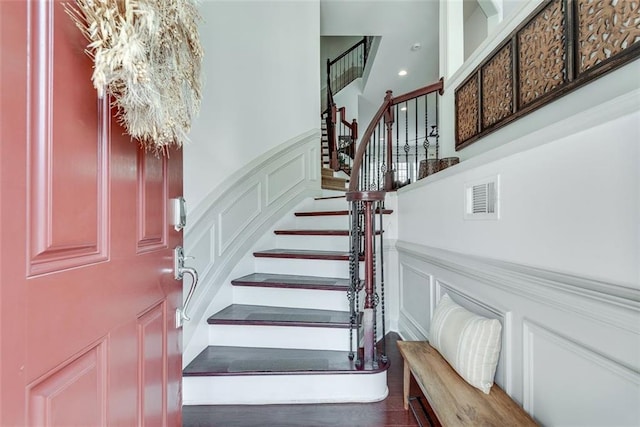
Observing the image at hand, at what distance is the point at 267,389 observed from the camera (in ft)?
5.49

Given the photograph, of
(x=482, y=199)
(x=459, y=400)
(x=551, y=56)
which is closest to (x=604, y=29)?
(x=551, y=56)

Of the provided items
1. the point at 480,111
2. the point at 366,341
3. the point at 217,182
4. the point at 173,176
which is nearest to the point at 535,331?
the point at 366,341

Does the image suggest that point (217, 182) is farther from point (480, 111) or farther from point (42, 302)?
point (480, 111)

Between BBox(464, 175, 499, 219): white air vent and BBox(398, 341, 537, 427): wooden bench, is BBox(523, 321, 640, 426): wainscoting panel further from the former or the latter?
BBox(464, 175, 499, 219): white air vent

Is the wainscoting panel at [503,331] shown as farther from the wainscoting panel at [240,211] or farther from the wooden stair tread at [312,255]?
the wainscoting panel at [240,211]

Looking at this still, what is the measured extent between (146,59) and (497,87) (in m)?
2.11

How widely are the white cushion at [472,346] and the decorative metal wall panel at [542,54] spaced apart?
1.20m

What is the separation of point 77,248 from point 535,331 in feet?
4.66

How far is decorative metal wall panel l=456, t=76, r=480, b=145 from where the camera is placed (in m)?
2.23

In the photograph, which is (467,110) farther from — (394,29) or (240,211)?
(394,29)

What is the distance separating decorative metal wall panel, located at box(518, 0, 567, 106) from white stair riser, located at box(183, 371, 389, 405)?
184 centimetres

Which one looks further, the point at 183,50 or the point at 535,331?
the point at 535,331

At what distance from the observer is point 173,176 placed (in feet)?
3.28

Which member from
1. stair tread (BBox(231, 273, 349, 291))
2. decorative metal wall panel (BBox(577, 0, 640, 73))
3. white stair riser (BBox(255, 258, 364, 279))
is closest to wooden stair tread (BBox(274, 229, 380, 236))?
white stair riser (BBox(255, 258, 364, 279))
